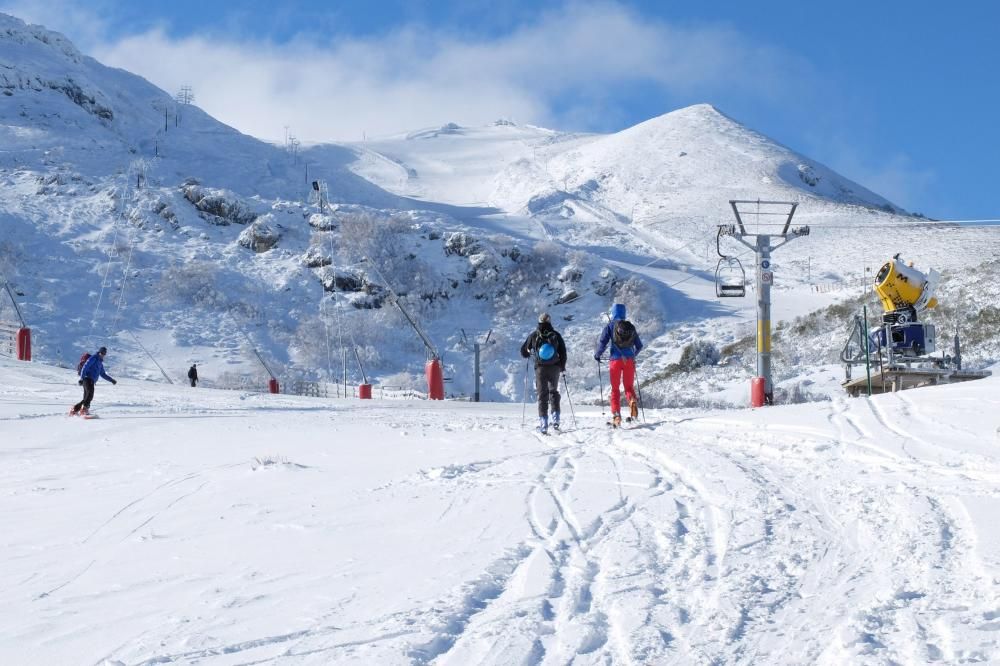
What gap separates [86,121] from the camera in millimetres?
67938

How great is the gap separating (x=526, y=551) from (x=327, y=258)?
4892cm

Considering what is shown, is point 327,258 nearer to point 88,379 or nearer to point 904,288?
point 88,379

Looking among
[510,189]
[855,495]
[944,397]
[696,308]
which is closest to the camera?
[855,495]

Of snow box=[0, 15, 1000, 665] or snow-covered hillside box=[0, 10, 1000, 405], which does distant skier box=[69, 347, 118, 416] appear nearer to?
snow box=[0, 15, 1000, 665]

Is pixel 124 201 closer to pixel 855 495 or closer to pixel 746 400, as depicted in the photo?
pixel 746 400

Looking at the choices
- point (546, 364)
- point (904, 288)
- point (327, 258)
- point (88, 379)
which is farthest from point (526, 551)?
point (327, 258)

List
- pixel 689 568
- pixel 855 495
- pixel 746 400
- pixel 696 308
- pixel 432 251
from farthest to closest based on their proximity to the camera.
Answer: pixel 432 251 < pixel 696 308 < pixel 746 400 < pixel 855 495 < pixel 689 568

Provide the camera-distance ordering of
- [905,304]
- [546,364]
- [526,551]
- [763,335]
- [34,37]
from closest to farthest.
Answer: [526,551] → [546,364] → [905,304] → [763,335] → [34,37]

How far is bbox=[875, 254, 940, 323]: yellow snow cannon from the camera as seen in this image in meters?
19.3

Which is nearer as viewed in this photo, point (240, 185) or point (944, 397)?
point (944, 397)

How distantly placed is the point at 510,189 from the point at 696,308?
48415 mm

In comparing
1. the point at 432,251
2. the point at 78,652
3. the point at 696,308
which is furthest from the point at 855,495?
the point at 432,251

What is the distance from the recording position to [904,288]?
1945 centimetres

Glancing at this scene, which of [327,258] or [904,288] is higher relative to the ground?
[327,258]
